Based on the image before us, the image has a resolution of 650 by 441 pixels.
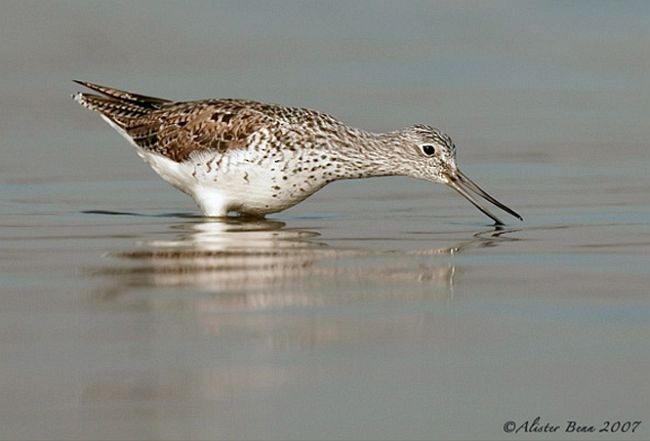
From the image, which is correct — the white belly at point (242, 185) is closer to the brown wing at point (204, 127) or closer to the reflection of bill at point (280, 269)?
the brown wing at point (204, 127)

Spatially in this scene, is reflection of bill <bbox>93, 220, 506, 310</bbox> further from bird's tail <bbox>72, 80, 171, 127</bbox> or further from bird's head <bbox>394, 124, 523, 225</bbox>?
bird's tail <bbox>72, 80, 171, 127</bbox>

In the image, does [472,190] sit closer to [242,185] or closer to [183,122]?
[242,185]

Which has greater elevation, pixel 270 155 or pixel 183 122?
pixel 183 122

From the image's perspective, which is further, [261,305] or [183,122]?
[183,122]

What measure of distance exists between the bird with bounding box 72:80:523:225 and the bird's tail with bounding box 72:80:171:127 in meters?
0.40

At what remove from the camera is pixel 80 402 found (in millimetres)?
7520

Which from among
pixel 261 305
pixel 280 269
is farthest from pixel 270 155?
pixel 261 305

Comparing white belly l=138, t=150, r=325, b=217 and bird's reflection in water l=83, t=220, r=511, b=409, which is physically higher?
white belly l=138, t=150, r=325, b=217

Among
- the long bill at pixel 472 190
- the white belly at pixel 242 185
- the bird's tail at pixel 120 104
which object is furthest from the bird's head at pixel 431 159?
the bird's tail at pixel 120 104

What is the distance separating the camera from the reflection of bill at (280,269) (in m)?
9.87

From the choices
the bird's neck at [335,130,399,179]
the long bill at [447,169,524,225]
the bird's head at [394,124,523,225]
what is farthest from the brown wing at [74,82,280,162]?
the long bill at [447,169,524,225]

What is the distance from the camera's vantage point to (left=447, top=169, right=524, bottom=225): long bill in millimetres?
13203

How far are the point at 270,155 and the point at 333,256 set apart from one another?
2.16m

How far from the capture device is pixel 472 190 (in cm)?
1366
